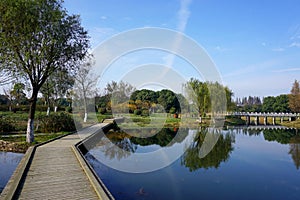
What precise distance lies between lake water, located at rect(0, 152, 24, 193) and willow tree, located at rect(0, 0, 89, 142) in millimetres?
1457

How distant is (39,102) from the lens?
1847 inches

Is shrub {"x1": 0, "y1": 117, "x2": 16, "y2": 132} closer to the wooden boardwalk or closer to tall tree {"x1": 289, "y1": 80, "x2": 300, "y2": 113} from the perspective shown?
the wooden boardwalk

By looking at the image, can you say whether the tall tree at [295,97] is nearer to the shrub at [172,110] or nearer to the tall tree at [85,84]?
the shrub at [172,110]

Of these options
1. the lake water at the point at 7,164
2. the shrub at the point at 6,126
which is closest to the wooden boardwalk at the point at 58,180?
the lake water at the point at 7,164

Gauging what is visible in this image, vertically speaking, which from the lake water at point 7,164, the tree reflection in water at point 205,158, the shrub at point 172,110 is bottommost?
the tree reflection in water at point 205,158

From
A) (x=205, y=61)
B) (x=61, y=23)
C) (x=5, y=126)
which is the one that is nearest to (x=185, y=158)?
(x=205, y=61)

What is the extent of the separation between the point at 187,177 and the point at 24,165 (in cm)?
604

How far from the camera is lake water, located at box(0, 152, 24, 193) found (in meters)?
8.27

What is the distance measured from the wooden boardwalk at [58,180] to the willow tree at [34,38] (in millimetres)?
5228

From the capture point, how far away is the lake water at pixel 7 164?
27.1 ft

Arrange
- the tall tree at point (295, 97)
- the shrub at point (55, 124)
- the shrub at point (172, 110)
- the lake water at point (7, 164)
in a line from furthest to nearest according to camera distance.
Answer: the tall tree at point (295, 97) < the shrub at point (172, 110) < the shrub at point (55, 124) < the lake water at point (7, 164)

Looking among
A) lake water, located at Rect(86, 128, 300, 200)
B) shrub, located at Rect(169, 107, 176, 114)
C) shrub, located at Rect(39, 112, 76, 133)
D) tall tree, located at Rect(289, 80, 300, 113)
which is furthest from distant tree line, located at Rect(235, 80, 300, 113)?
shrub, located at Rect(39, 112, 76, 133)

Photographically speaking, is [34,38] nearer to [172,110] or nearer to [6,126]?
[6,126]

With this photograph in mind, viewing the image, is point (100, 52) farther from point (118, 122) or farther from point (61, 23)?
point (118, 122)
